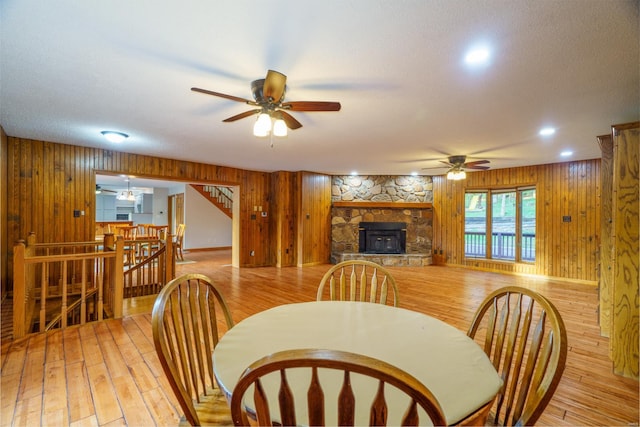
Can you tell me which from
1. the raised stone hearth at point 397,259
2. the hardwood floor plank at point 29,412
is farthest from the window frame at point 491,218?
the hardwood floor plank at point 29,412

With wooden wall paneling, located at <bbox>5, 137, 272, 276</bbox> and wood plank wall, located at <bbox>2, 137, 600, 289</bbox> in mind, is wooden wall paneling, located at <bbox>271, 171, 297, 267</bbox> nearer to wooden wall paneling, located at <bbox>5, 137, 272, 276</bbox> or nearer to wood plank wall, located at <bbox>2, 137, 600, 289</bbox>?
wood plank wall, located at <bbox>2, 137, 600, 289</bbox>

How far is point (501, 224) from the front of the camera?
255 inches

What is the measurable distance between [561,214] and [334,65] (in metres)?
6.03

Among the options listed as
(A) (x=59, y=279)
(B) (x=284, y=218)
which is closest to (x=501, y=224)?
(B) (x=284, y=218)

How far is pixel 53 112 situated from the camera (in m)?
2.98

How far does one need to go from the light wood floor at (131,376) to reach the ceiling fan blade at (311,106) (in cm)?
225

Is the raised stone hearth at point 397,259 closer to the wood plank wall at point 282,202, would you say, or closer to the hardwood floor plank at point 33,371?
the wood plank wall at point 282,202

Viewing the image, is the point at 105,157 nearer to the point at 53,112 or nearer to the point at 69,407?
the point at 53,112

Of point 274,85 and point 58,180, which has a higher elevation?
point 274,85

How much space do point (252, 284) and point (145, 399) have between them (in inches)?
124

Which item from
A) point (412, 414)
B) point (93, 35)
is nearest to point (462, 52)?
point (412, 414)

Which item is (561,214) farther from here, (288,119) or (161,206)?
(161,206)

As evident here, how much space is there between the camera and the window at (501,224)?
20.0ft

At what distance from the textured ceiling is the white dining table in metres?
1.65
